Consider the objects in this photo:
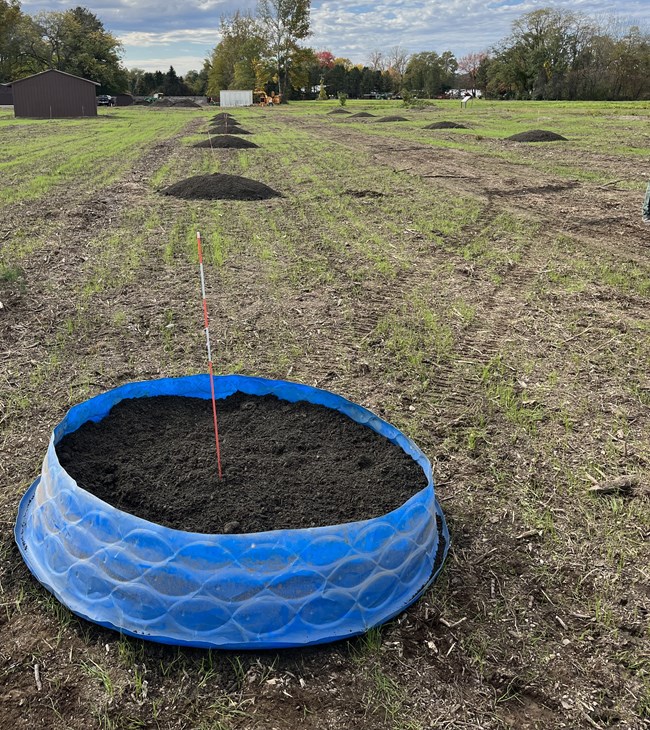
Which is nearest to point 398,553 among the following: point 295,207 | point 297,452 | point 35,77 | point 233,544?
point 233,544

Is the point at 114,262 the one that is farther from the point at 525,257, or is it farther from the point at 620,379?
the point at 620,379

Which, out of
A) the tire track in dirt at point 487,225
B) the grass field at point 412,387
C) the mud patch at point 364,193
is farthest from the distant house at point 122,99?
the mud patch at point 364,193

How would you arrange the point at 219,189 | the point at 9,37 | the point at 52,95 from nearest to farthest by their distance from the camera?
the point at 219,189, the point at 52,95, the point at 9,37

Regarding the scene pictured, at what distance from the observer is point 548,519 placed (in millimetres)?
3223

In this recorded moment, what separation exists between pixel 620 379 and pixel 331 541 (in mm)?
3216

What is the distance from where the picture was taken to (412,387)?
4.55 m

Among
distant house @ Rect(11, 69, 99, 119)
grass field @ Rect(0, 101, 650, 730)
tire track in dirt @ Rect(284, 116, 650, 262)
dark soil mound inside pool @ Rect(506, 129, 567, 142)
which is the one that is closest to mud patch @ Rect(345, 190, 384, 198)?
grass field @ Rect(0, 101, 650, 730)

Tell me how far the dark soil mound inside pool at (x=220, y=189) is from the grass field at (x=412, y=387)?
1.75ft

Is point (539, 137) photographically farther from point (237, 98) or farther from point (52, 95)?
point (237, 98)

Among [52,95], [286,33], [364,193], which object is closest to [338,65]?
[286,33]

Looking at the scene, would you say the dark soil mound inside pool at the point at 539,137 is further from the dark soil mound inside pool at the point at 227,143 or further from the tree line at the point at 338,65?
the tree line at the point at 338,65

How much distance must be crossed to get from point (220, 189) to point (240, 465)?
9464mm

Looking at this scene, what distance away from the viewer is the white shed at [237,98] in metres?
67.0

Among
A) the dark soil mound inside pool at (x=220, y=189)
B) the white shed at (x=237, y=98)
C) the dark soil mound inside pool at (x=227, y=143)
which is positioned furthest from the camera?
the white shed at (x=237, y=98)
